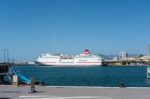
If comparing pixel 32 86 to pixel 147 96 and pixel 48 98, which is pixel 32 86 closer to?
pixel 48 98

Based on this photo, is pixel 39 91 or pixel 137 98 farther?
pixel 39 91

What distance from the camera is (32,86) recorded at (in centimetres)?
2797

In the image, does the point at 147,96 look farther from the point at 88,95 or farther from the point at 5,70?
the point at 5,70

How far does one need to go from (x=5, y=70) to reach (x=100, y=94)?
142 ft

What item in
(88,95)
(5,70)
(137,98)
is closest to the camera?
(137,98)

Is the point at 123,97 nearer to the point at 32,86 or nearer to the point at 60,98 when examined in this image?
the point at 60,98

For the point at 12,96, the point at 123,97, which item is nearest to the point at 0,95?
the point at 12,96

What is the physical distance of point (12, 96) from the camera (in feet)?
83.4

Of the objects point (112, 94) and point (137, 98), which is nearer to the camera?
point (137, 98)

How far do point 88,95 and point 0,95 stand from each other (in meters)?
5.13

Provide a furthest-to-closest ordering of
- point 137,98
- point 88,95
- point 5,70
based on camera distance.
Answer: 1. point 5,70
2. point 88,95
3. point 137,98

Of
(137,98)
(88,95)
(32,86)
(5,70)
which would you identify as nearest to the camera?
(137,98)

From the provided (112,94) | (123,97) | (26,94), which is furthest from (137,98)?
(26,94)

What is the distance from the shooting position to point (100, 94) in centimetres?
2656
